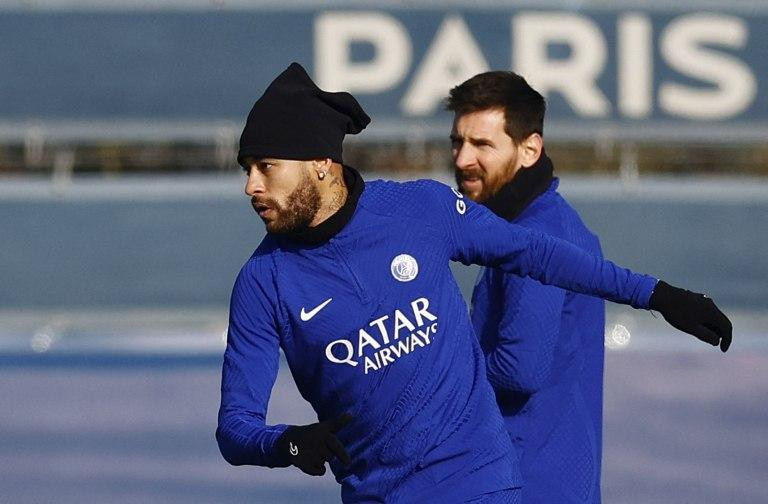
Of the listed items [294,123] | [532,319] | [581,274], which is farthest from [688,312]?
[294,123]

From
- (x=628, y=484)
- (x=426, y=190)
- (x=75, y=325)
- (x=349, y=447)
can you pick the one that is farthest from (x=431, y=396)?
(x=75, y=325)

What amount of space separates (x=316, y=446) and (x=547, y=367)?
1003mm

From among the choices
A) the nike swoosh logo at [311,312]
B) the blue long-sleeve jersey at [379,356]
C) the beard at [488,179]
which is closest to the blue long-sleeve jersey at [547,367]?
the beard at [488,179]

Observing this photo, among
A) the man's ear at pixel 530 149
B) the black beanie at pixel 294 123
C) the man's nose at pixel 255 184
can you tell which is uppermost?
the black beanie at pixel 294 123

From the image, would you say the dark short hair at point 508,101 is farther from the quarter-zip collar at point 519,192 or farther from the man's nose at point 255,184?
the man's nose at point 255,184

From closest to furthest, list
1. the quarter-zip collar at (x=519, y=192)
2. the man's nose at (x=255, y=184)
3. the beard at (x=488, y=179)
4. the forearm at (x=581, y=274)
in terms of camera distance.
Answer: the man's nose at (x=255, y=184)
the forearm at (x=581, y=274)
the quarter-zip collar at (x=519, y=192)
the beard at (x=488, y=179)

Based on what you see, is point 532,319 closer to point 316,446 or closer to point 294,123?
point 294,123

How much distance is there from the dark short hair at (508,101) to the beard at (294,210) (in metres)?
0.92

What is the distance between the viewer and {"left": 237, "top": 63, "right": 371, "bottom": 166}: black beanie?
3.77 metres

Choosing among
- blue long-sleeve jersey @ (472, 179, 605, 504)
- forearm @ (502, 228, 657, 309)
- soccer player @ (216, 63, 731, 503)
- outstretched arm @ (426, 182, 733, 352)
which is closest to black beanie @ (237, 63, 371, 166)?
soccer player @ (216, 63, 731, 503)

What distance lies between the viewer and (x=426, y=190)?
4.00 meters

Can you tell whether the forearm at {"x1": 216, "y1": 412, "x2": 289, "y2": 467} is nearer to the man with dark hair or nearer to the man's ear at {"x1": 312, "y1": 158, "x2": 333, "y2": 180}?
the man's ear at {"x1": 312, "y1": 158, "x2": 333, "y2": 180}

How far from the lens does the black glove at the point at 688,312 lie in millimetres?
3959

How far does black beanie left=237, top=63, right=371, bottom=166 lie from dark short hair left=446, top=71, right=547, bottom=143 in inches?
30.8
